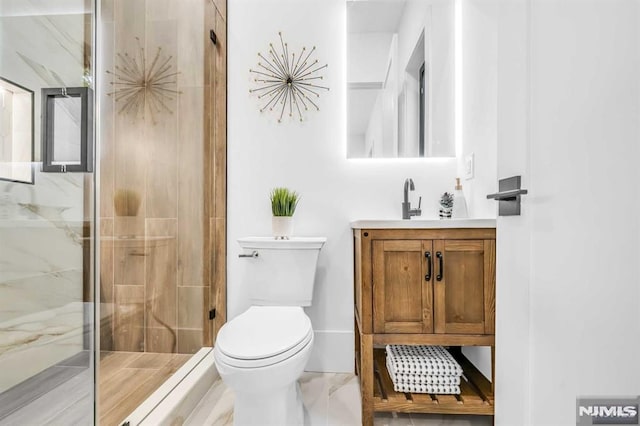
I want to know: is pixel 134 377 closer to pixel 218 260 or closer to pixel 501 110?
pixel 218 260

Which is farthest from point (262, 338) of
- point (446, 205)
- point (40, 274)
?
point (446, 205)

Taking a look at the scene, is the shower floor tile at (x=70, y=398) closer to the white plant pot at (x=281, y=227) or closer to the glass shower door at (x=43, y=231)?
the glass shower door at (x=43, y=231)

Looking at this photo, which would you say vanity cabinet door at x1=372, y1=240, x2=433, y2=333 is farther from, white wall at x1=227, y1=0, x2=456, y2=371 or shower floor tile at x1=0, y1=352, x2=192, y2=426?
shower floor tile at x1=0, y1=352, x2=192, y2=426

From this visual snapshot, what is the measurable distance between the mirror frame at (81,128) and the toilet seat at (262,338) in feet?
2.51

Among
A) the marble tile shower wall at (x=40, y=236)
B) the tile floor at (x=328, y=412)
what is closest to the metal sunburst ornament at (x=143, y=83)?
the marble tile shower wall at (x=40, y=236)

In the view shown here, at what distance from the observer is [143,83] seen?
5.49ft

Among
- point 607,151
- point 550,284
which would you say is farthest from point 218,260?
point 607,151

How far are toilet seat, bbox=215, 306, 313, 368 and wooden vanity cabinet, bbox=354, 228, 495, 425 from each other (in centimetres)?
31

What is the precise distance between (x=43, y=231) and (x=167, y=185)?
2.17ft

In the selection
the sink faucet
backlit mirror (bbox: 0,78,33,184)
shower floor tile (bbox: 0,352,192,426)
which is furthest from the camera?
the sink faucet

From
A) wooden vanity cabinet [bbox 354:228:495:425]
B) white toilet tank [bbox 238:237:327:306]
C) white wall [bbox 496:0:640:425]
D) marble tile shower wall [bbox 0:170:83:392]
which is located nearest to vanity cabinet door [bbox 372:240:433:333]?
wooden vanity cabinet [bbox 354:228:495:425]

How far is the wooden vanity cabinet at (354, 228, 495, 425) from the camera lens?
4.77 ft

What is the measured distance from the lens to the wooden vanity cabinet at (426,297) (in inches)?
57.3

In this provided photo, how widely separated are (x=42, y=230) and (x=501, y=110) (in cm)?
139
